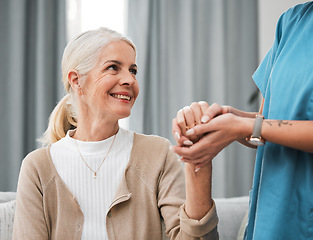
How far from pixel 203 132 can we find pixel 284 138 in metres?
0.19

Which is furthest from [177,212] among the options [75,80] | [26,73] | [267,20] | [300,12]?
[267,20]

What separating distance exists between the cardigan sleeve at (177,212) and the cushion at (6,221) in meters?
0.77

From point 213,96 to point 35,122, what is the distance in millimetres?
1428

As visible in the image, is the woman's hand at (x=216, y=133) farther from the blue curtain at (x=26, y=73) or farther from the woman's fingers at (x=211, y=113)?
the blue curtain at (x=26, y=73)

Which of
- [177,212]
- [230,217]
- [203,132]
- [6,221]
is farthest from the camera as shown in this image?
[230,217]

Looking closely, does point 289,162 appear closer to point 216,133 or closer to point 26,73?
point 216,133

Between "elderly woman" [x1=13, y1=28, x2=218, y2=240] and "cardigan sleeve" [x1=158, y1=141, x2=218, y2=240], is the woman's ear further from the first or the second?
"cardigan sleeve" [x1=158, y1=141, x2=218, y2=240]

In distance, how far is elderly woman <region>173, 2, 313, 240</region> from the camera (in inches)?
32.5

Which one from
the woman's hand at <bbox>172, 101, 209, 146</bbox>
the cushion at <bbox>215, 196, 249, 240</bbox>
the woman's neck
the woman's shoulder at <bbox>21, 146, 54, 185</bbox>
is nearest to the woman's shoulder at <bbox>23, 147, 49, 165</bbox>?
the woman's shoulder at <bbox>21, 146, 54, 185</bbox>

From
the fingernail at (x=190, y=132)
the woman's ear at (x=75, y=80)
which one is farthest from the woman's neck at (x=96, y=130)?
the fingernail at (x=190, y=132)

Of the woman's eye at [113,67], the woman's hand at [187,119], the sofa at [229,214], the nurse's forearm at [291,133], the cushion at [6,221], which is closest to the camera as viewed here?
the nurse's forearm at [291,133]

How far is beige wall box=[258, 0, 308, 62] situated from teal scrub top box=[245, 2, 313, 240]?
2221mm

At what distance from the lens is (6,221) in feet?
5.74

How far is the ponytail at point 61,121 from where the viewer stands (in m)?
1.74
